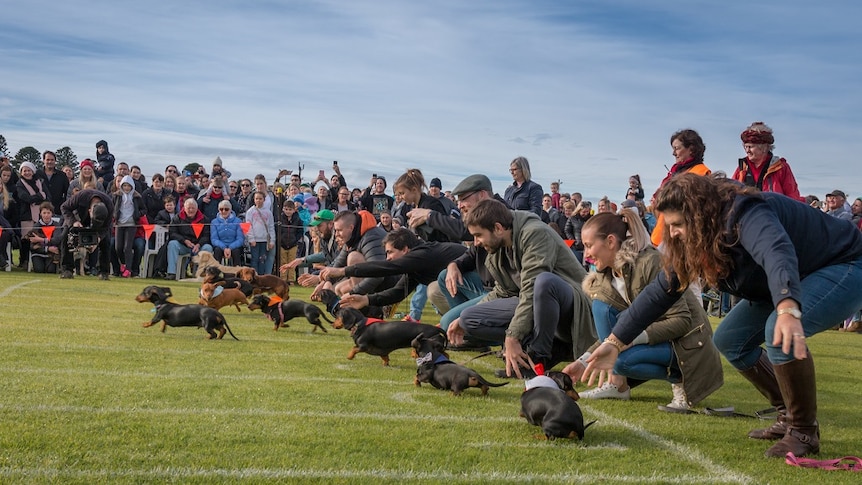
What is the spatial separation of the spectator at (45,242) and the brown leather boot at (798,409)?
1645 centimetres

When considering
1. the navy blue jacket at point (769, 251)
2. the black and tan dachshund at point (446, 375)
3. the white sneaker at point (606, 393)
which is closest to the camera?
the navy blue jacket at point (769, 251)

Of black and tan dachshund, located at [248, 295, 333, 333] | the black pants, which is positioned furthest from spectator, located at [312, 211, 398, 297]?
the black pants

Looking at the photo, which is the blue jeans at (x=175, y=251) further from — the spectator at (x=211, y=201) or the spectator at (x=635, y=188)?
the spectator at (x=635, y=188)

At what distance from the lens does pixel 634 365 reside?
553cm

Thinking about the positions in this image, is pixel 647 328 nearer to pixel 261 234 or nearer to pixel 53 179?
pixel 261 234

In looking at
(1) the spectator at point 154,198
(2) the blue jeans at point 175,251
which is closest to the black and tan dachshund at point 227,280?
(2) the blue jeans at point 175,251

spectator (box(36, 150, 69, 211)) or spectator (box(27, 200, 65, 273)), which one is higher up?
spectator (box(36, 150, 69, 211))

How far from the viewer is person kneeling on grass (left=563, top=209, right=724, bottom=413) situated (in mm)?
5414

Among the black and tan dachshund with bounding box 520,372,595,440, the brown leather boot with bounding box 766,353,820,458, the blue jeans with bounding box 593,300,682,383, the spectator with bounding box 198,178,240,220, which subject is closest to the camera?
the brown leather boot with bounding box 766,353,820,458

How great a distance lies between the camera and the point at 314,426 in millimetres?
4488

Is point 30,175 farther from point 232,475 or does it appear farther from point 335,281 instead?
point 232,475

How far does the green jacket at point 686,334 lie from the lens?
5.40 meters

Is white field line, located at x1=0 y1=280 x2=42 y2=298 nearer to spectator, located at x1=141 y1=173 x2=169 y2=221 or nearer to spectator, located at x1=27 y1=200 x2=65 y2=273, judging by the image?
spectator, located at x1=27 y1=200 x2=65 y2=273

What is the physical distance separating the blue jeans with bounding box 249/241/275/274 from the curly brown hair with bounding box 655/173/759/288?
14.9m
